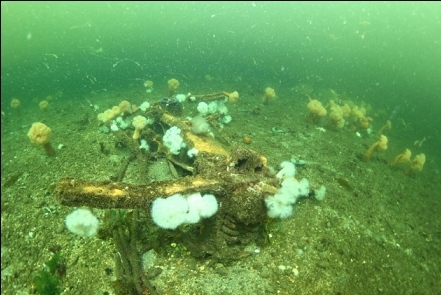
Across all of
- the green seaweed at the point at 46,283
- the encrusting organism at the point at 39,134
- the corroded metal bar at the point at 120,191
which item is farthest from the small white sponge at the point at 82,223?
the encrusting organism at the point at 39,134

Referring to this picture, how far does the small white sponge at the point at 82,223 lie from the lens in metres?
4.51

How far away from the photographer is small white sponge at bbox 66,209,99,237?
4514 mm

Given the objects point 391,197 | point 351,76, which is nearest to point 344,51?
point 351,76

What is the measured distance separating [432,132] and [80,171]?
1909 centimetres

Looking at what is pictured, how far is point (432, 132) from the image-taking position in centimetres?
1498

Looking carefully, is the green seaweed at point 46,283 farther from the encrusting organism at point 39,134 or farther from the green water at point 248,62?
the green water at point 248,62

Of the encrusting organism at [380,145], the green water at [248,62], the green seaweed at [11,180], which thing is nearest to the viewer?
the green seaweed at [11,180]

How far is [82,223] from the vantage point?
4648 millimetres

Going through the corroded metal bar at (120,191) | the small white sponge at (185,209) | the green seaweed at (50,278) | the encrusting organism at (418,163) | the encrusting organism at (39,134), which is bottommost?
the encrusting organism at (418,163)

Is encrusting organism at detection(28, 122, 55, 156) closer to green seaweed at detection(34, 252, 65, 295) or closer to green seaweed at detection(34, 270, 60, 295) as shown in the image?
green seaweed at detection(34, 252, 65, 295)

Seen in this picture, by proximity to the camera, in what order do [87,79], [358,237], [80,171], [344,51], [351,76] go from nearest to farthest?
[358,237]
[80,171]
[87,79]
[351,76]
[344,51]

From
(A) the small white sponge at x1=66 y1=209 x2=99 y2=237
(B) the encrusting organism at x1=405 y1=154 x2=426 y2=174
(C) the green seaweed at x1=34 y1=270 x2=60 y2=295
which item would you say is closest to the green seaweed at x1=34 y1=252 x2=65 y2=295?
(C) the green seaweed at x1=34 y1=270 x2=60 y2=295

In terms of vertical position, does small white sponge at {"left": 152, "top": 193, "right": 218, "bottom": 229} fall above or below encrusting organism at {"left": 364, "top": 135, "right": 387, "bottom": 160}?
above

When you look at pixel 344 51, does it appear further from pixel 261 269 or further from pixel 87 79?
pixel 261 269
